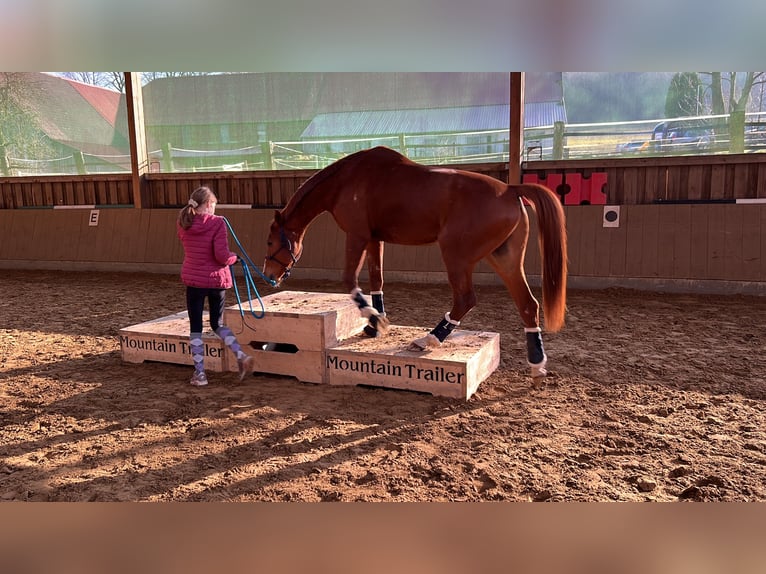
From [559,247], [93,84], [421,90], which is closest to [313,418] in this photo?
[559,247]

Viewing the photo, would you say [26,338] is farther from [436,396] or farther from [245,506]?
[245,506]

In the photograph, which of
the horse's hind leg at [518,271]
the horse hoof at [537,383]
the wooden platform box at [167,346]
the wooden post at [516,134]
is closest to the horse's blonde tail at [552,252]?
the horse's hind leg at [518,271]

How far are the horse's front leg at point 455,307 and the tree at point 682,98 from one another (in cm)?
570

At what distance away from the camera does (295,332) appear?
14.2ft

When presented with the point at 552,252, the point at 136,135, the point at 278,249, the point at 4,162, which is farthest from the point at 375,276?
the point at 4,162

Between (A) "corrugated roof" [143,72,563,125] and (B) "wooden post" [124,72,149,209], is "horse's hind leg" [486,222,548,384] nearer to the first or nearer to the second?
(A) "corrugated roof" [143,72,563,125]

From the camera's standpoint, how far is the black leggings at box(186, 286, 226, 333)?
421cm

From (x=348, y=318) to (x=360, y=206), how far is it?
3.25 ft

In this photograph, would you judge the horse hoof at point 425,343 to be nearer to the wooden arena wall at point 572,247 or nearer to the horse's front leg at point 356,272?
the horse's front leg at point 356,272

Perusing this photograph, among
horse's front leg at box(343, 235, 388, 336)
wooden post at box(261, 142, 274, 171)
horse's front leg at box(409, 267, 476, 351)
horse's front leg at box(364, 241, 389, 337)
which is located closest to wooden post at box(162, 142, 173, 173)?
wooden post at box(261, 142, 274, 171)

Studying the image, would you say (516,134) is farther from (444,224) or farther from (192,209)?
(192,209)

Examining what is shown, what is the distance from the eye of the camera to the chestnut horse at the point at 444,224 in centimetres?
389

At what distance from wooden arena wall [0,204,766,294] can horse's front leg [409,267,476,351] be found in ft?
14.4
